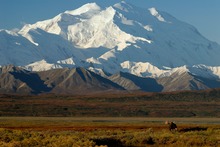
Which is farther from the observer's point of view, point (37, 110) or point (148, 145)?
point (37, 110)

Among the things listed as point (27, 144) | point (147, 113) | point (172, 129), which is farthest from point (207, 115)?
point (27, 144)

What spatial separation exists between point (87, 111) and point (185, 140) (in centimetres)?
14263

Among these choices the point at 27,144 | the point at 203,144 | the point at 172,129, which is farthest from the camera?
the point at 172,129

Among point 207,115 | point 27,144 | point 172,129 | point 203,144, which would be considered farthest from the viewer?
point 207,115

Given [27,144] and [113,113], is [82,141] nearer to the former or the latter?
[27,144]

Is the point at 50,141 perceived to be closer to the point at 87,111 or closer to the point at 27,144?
the point at 27,144

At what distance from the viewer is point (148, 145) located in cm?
5675

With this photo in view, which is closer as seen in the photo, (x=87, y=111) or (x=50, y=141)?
(x=50, y=141)

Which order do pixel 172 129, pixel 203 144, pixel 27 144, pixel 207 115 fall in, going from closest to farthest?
pixel 27 144, pixel 203 144, pixel 172 129, pixel 207 115

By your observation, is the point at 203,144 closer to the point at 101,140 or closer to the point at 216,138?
the point at 216,138

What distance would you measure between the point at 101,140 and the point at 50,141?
7.81 m

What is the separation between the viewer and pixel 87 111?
19900 centimetres

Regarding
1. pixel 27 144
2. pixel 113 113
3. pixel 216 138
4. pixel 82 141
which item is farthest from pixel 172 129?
pixel 113 113

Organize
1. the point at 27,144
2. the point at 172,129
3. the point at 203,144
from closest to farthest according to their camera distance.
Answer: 1. the point at 27,144
2. the point at 203,144
3. the point at 172,129
